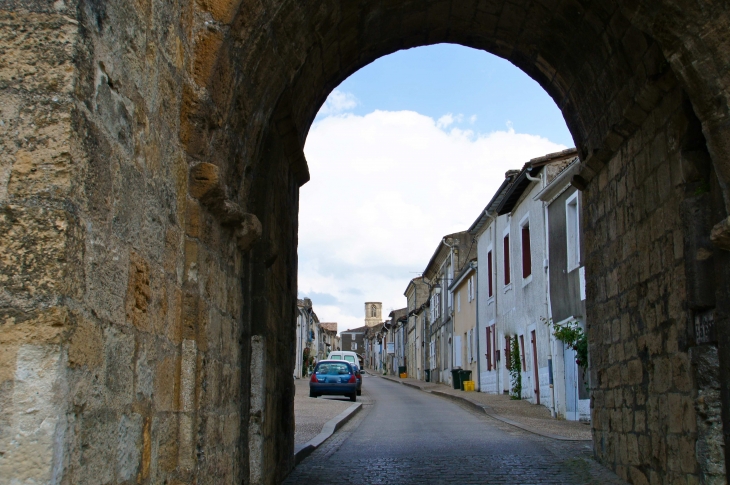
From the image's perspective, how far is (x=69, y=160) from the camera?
222cm

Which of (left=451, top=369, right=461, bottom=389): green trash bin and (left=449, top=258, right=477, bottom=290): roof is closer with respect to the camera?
(left=449, top=258, right=477, bottom=290): roof

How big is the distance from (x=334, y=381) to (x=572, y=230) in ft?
34.6

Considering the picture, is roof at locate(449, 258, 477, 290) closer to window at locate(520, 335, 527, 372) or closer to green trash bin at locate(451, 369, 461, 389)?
green trash bin at locate(451, 369, 461, 389)

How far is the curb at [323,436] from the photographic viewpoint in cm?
815

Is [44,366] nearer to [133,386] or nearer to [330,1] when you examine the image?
[133,386]

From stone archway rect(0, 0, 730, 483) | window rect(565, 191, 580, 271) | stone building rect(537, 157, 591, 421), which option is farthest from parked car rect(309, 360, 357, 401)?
stone archway rect(0, 0, 730, 483)

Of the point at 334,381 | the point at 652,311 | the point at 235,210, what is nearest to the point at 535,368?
the point at 334,381

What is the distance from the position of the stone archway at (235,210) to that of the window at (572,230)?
6238 millimetres

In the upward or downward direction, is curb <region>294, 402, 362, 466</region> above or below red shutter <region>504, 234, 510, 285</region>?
below

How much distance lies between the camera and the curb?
815 cm

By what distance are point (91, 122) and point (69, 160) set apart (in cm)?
22

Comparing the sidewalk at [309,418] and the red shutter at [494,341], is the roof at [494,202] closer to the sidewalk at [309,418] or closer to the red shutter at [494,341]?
the red shutter at [494,341]

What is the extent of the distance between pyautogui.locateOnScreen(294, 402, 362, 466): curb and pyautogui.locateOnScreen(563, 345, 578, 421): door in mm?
4014

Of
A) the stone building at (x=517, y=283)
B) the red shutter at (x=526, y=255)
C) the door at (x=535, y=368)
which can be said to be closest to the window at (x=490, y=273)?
the stone building at (x=517, y=283)
